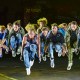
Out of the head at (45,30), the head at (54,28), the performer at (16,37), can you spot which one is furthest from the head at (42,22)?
the performer at (16,37)

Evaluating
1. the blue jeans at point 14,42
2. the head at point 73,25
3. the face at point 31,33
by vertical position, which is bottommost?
the blue jeans at point 14,42

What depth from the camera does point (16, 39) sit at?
39.3ft

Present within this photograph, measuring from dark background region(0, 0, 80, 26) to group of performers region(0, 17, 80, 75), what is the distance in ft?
1.25

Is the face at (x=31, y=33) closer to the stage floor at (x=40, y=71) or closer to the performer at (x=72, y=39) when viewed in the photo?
the stage floor at (x=40, y=71)

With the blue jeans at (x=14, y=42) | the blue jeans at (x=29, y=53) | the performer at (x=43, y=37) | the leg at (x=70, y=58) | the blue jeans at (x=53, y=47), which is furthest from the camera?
the leg at (x=70, y=58)

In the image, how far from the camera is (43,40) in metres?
11.8

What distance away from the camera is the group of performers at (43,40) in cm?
1160

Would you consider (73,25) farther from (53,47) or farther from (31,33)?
(31,33)

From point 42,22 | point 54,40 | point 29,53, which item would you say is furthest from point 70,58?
point 29,53

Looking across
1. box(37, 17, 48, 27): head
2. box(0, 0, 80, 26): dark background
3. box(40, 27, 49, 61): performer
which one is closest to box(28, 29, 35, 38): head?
box(40, 27, 49, 61): performer

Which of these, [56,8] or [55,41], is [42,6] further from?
[55,41]

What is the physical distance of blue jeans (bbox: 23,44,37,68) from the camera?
1124cm

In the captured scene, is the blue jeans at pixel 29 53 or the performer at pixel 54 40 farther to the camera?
the performer at pixel 54 40

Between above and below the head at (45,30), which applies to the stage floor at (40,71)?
below
